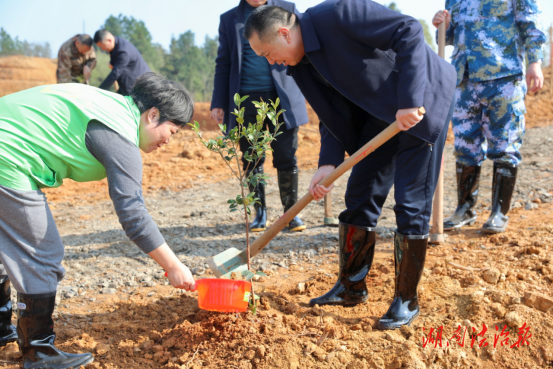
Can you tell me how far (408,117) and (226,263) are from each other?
1.25 m

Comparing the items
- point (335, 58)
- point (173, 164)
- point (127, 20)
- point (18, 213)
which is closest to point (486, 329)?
point (335, 58)

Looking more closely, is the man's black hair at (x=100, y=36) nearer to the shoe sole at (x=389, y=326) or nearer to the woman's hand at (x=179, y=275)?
the woman's hand at (x=179, y=275)

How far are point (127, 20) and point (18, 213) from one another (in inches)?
1626

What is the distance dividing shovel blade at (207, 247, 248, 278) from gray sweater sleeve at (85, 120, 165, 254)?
0.60 metres

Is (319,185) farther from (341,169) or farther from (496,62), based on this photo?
(496,62)

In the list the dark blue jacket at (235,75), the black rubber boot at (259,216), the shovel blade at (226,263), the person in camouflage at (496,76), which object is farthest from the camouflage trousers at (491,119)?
the shovel blade at (226,263)

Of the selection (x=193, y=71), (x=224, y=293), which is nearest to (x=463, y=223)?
(x=224, y=293)

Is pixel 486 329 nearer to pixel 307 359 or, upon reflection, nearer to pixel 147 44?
pixel 307 359

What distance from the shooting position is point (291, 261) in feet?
11.5

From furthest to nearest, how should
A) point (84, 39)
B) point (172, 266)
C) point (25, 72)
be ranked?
point (25, 72) < point (84, 39) < point (172, 266)

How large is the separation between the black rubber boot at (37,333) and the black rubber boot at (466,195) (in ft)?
10.2

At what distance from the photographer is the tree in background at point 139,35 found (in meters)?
33.3

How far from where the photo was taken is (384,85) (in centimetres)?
225

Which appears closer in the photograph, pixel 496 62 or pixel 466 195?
pixel 496 62
